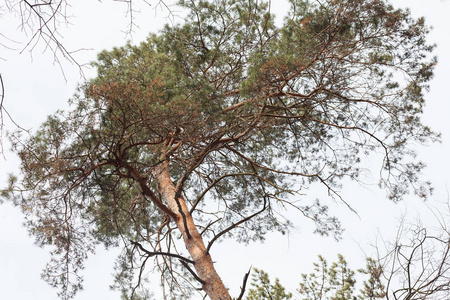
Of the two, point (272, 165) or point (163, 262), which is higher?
point (272, 165)

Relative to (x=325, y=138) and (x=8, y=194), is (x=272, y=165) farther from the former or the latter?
(x=8, y=194)

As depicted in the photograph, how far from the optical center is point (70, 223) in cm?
467

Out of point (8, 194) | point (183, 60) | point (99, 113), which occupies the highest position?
point (183, 60)

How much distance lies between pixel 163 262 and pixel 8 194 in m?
2.45

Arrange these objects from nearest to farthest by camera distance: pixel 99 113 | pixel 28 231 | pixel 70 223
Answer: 1. pixel 99 113
2. pixel 70 223
3. pixel 28 231

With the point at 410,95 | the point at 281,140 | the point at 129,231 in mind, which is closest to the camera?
the point at 410,95

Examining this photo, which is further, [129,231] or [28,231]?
[129,231]

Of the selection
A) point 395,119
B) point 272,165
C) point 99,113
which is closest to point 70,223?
point 99,113

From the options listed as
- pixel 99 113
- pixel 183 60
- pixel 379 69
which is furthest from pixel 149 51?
pixel 379 69

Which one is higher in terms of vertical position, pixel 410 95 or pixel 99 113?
pixel 99 113

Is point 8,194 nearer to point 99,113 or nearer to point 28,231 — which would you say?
point 28,231

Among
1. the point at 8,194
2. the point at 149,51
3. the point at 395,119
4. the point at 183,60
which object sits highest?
the point at 149,51

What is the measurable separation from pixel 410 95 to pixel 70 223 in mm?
4771

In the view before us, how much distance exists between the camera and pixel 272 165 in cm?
664
